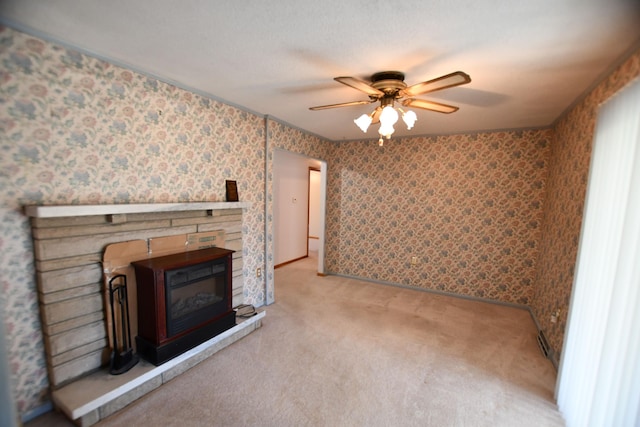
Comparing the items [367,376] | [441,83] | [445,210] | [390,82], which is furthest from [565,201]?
[367,376]

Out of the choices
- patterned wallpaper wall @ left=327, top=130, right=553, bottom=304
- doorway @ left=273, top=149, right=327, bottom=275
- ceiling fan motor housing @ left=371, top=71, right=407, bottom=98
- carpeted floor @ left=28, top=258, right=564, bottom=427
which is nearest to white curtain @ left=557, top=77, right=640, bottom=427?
carpeted floor @ left=28, top=258, right=564, bottom=427

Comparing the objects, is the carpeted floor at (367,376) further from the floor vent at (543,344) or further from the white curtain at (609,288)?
the white curtain at (609,288)

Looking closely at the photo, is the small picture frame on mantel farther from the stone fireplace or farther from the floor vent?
the floor vent

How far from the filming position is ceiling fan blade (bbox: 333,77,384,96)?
1.71 metres

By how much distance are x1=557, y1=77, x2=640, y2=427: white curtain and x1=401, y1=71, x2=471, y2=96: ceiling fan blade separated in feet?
2.73

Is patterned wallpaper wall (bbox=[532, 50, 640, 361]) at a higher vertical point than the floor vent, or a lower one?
higher

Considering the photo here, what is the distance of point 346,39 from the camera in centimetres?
164

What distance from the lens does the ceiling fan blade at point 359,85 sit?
1709 mm

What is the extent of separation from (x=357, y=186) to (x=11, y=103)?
3896 millimetres

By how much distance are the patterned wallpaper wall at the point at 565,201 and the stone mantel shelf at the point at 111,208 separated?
3130 mm

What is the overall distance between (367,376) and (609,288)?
171 cm

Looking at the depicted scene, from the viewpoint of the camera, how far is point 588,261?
71.4 inches

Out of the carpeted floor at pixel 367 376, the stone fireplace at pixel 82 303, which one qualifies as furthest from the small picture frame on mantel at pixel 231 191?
the carpeted floor at pixel 367 376

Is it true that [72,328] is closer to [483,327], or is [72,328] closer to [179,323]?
[179,323]
